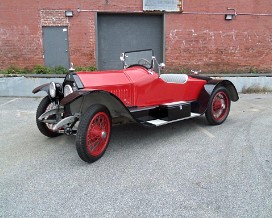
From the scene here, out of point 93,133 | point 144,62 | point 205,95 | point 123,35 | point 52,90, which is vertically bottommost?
point 93,133

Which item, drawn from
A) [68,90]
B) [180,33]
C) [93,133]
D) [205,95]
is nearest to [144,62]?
[205,95]

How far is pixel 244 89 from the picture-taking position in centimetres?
957

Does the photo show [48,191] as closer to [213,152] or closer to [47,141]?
[47,141]

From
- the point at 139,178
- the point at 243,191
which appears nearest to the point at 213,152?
the point at 243,191

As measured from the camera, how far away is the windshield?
5.00m

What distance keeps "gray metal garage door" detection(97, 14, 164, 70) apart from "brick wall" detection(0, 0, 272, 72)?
0.40m

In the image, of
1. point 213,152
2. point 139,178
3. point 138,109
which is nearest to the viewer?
point 139,178

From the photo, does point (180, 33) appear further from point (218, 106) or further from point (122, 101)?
point (122, 101)

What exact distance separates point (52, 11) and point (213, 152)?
9.22 metres

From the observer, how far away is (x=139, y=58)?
5.10 metres

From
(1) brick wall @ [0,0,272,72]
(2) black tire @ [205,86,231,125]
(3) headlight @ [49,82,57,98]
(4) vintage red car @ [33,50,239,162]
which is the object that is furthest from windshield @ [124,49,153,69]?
(1) brick wall @ [0,0,272,72]

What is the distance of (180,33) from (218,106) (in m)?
6.75

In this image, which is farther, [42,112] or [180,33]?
[180,33]

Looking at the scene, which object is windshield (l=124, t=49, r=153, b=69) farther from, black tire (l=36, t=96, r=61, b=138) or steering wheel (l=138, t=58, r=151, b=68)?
black tire (l=36, t=96, r=61, b=138)
